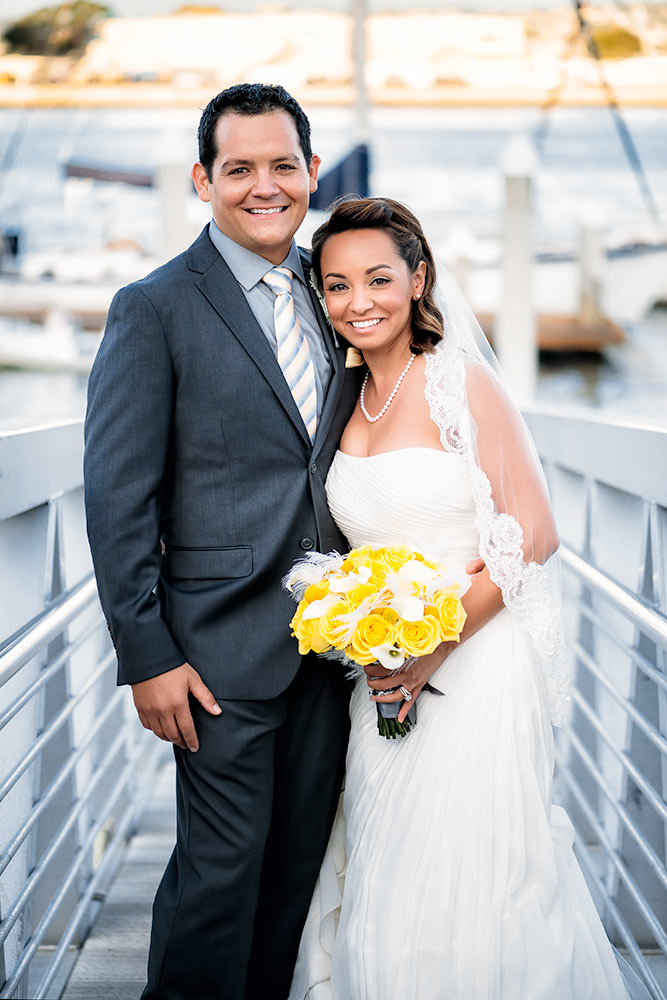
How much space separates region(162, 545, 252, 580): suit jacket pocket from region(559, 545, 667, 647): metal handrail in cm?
76

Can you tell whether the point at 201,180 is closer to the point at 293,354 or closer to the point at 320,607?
the point at 293,354

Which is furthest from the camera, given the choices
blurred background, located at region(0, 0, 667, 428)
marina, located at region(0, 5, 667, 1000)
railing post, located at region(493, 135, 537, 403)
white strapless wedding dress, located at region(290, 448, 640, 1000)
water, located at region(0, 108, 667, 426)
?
water, located at region(0, 108, 667, 426)

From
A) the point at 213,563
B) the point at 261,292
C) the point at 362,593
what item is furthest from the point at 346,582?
the point at 261,292

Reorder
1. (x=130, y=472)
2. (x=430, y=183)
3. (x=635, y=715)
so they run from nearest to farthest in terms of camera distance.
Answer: (x=130, y=472), (x=635, y=715), (x=430, y=183)

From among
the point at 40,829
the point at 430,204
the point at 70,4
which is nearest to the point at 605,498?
the point at 40,829

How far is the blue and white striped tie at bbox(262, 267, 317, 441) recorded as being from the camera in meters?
2.17

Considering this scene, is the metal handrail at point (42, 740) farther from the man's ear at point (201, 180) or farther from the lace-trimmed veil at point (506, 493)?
the man's ear at point (201, 180)

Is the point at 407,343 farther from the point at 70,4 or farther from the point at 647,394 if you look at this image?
the point at 70,4

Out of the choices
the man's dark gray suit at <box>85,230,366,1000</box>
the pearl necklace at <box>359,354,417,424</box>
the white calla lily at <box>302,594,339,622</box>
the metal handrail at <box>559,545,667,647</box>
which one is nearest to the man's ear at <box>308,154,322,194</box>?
the man's dark gray suit at <box>85,230,366,1000</box>

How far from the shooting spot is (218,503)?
2107mm

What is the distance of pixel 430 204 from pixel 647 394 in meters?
3.84

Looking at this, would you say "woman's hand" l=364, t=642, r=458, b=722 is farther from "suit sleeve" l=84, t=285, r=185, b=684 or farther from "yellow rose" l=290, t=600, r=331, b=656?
"suit sleeve" l=84, t=285, r=185, b=684

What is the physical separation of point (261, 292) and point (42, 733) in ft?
3.36

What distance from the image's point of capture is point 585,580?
2693 mm
